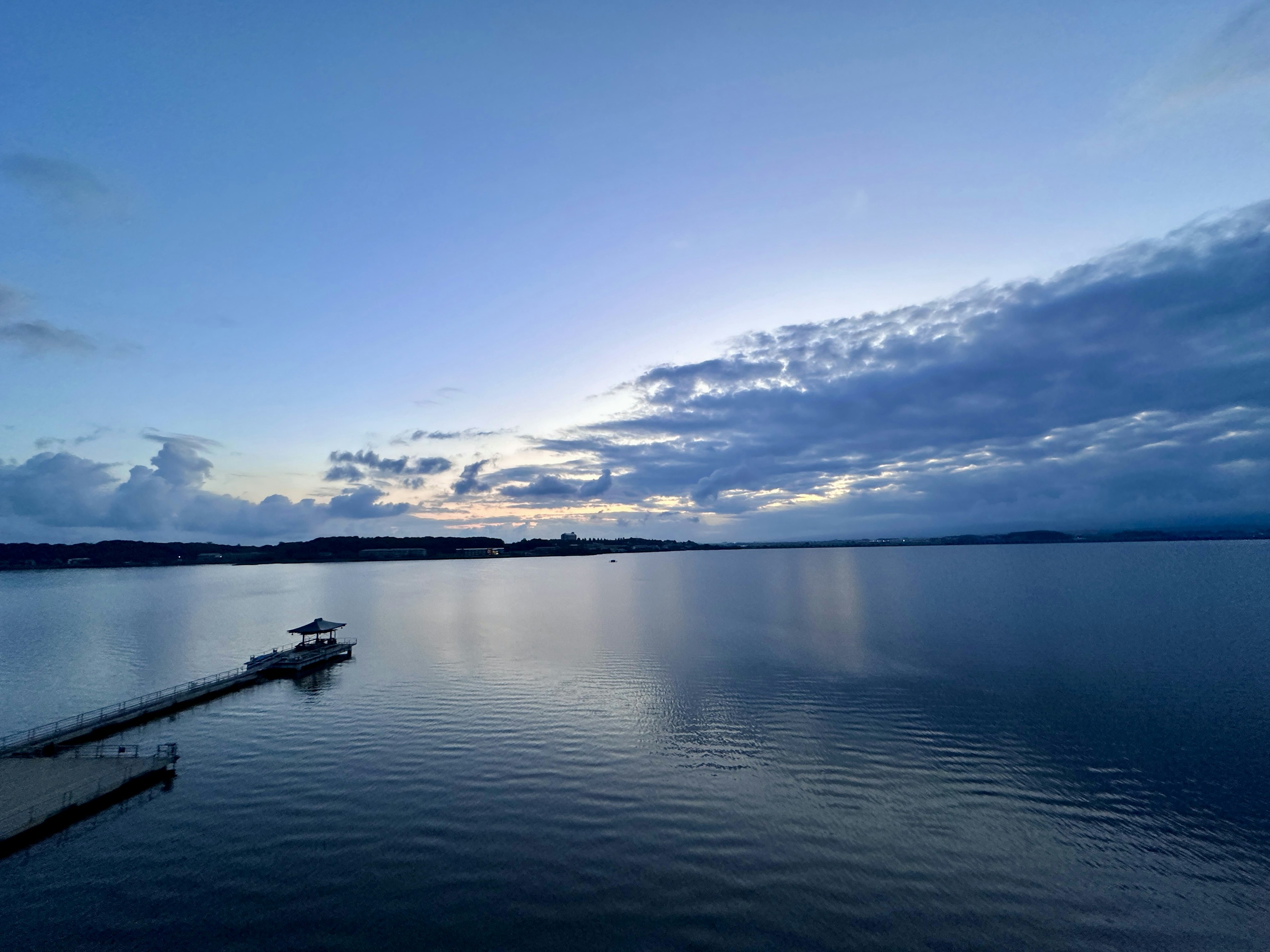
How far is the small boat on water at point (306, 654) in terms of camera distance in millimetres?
62625

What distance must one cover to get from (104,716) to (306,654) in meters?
22.0

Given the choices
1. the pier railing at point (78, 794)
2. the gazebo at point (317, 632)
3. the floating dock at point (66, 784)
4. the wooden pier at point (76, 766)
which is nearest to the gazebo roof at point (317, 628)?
the gazebo at point (317, 632)

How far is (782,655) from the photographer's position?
213ft

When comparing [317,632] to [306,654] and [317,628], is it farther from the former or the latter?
[306,654]

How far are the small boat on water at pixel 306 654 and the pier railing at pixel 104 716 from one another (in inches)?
133

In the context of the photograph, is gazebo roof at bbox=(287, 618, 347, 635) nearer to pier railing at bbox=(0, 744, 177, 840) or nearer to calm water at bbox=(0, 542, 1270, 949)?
calm water at bbox=(0, 542, 1270, 949)

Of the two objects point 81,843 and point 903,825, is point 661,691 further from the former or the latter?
point 81,843

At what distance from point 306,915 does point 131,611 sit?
128 metres

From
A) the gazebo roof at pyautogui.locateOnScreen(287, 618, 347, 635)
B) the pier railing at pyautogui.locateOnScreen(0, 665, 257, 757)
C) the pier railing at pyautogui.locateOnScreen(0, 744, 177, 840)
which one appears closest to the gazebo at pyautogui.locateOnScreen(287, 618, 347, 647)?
the gazebo roof at pyautogui.locateOnScreen(287, 618, 347, 635)

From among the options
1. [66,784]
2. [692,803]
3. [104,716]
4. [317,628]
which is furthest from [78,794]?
[317,628]

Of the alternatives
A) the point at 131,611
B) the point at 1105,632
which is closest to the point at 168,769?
the point at 1105,632

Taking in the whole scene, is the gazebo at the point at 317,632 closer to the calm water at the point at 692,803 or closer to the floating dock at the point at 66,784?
the calm water at the point at 692,803

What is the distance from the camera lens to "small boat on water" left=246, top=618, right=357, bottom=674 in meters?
62.6

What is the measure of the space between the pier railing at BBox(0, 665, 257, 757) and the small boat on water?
337 cm
